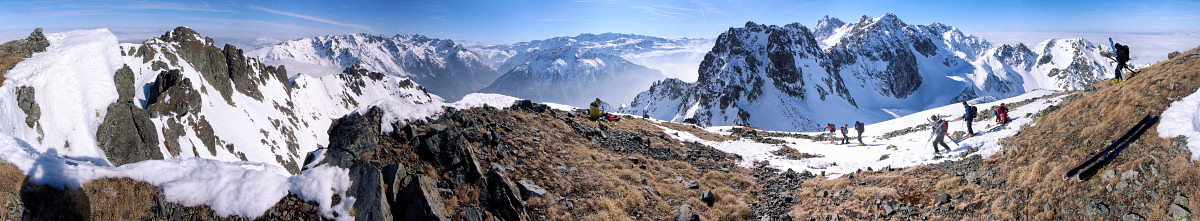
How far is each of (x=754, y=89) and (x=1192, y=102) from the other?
7447 inches

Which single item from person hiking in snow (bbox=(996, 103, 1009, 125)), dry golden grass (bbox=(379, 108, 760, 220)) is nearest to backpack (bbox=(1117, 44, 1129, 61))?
person hiking in snow (bbox=(996, 103, 1009, 125))

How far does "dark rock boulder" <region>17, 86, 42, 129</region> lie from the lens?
3241 centimetres

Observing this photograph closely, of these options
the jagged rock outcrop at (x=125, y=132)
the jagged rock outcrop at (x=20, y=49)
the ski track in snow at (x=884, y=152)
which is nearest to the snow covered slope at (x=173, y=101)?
the jagged rock outcrop at (x=125, y=132)

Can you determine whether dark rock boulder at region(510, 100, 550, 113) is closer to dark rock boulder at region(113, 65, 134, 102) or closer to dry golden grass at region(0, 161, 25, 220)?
dry golden grass at region(0, 161, 25, 220)

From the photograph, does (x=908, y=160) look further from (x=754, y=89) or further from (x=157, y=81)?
(x=754, y=89)

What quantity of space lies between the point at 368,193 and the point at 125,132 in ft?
176

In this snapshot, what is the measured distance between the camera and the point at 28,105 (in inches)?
1298

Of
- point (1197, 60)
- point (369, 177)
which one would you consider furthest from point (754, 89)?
point (369, 177)

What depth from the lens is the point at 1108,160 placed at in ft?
37.9

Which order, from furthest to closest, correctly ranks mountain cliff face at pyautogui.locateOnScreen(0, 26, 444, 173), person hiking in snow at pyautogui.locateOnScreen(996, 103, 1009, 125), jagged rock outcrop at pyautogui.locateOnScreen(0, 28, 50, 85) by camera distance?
mountain cliff face at pyautogui.locateOnScreen(0, 26, 444, 173), jagged rock outcrop at pyautogui.locateOnScreen(0, 28, 50, 85), person hiking in snow at pyautogui.locateOnScreen(996, 103, 1009, 125)

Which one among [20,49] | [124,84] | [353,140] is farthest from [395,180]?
[124,84]

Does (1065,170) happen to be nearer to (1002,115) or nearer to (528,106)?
(1002,115)

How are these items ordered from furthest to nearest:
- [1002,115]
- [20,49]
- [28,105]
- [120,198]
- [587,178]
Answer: [20,49]
[28,105]
[1002,115]
[587,178]
[120,198]

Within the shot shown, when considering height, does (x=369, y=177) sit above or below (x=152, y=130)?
above
